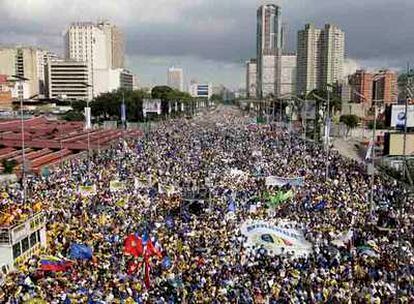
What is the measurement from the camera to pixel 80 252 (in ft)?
61.9

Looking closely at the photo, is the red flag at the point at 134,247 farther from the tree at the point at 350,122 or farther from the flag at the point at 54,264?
the tree at the point at 350,122

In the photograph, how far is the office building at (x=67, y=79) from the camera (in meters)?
179

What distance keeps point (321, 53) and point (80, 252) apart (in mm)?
182588

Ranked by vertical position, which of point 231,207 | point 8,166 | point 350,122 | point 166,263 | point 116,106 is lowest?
point 8,166

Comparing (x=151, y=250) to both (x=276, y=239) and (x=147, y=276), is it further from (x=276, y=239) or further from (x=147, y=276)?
(x=276, y=239)

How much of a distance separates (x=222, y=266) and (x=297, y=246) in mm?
3400

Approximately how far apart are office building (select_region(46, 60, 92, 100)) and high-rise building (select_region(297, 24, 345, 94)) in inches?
2952

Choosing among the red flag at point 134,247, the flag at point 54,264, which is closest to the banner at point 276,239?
the red flag at point 134,247

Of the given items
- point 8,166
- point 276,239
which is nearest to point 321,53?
point 8,166

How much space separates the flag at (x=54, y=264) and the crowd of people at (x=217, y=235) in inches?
8.0

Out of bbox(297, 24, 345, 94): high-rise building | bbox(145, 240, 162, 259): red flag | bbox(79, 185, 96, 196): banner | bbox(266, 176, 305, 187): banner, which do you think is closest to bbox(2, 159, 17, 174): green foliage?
bbox(79, 185, 96, 196): banner

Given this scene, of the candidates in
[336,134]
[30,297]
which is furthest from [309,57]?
[30,297]

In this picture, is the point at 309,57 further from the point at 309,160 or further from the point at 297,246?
the point at 297,246

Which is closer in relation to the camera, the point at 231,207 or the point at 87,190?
the point at 231,207
